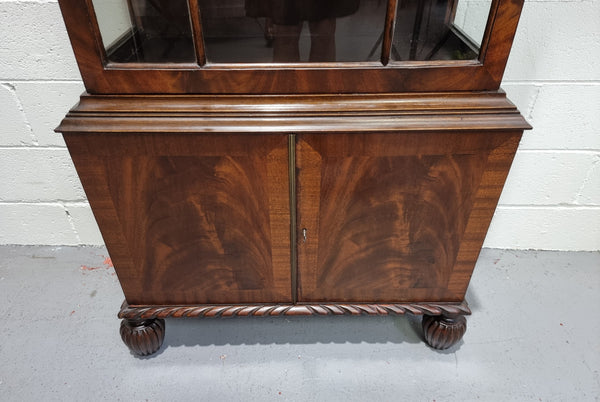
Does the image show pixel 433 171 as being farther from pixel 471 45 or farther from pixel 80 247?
pixel 80 247

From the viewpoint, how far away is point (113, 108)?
671mm

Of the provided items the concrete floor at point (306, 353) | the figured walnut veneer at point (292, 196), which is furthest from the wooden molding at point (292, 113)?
the concrete floor at point (306, 353)

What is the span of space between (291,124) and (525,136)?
2.32ft

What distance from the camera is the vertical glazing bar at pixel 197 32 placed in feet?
2.06

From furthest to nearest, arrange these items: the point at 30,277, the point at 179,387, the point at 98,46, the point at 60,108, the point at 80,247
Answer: the point at 80,247 → the point at 30,277 → the point at 60,108 → the point at 179,387 → the point at 98,46

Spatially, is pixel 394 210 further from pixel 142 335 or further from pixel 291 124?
pixel 142 335

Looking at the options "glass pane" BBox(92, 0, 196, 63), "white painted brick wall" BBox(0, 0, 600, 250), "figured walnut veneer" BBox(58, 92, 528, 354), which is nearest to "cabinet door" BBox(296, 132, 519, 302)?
"figured walnut veneer" BBox(58, 92, 528, 354)

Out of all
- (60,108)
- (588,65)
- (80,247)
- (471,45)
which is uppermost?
(471,45)

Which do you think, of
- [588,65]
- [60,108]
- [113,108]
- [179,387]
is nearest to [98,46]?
[113,108]

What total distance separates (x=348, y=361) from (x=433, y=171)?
1.59 ft

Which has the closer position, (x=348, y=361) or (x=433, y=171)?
(x=433, y=171)

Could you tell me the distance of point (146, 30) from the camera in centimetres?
71

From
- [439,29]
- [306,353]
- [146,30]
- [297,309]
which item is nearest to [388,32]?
[439,29]

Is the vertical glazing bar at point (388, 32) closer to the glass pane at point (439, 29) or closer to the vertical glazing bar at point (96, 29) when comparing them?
the glass pane at point (439, 29)
